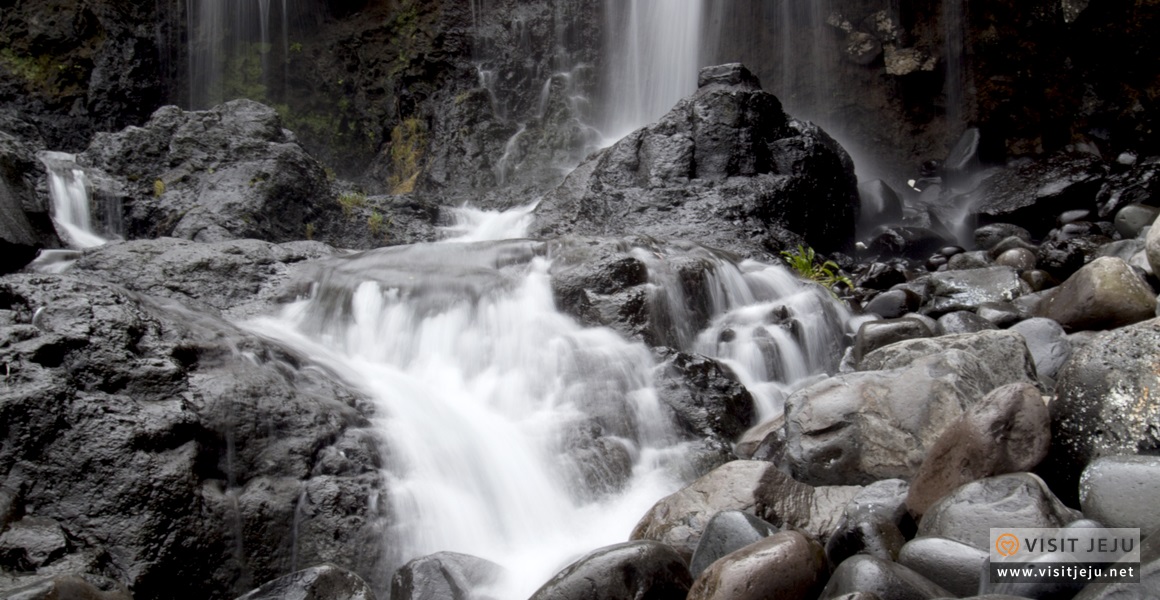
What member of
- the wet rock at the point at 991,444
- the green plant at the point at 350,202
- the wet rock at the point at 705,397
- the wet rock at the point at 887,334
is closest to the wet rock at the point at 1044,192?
the wet rock at the point at 887,334

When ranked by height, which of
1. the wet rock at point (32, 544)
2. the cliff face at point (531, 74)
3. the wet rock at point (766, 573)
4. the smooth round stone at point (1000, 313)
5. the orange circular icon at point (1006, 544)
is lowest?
the wet rock at point (32, 544)

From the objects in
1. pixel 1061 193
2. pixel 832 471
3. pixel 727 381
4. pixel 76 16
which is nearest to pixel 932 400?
pixel 832 471

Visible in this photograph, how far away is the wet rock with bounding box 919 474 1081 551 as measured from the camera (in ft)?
10.7

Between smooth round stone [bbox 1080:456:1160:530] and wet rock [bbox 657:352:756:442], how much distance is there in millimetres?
2550

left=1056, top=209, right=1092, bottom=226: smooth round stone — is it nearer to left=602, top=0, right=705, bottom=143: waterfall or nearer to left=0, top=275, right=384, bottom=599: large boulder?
left=602, top=0, right=705, bottom=143: waterfall

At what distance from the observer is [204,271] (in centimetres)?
683

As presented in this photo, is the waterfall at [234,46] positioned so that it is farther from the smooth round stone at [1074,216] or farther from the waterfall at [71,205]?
the smooth round stone at [1074,216]

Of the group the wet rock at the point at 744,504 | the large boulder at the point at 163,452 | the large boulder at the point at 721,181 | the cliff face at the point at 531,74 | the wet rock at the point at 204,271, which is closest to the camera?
the large boulder at the point at 163,452

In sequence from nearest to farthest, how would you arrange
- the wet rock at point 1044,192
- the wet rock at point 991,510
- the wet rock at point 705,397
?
1. the wet rock at point 991,510
2. the wet rock at point 705,397
3. the wet rock at point 1044,192

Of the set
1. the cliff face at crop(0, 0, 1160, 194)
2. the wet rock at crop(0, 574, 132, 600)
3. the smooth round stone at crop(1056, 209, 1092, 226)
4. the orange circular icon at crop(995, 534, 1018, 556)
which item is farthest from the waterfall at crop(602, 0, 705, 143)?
the wet rock at crop(0, 574, 132, 600)

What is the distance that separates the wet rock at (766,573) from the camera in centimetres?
314

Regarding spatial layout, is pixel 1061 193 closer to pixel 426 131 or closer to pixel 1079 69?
pixel 1079 69

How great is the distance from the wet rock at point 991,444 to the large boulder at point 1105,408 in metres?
0.15

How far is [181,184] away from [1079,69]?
493 inches
